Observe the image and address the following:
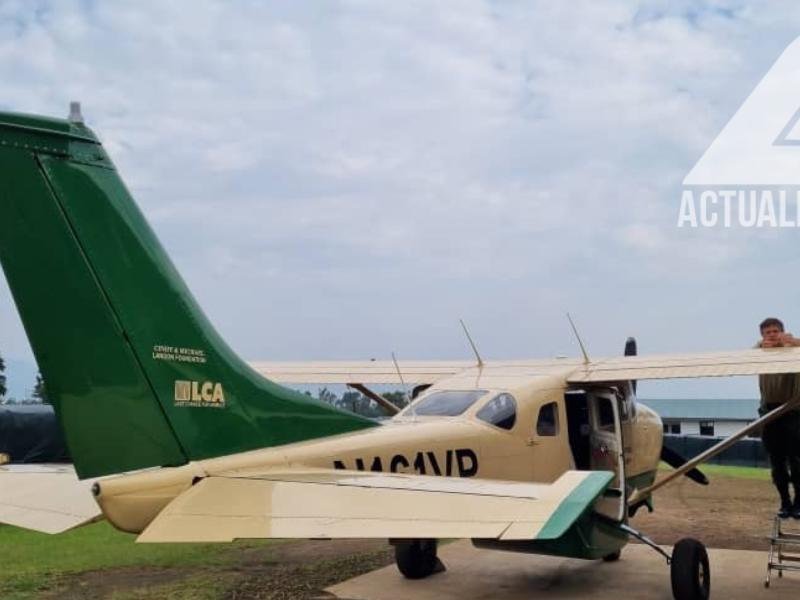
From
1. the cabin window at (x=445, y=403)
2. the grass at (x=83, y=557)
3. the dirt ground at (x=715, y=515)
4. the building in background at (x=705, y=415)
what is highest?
the cabin window at (x=445, y=403)

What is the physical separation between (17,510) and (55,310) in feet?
4.96

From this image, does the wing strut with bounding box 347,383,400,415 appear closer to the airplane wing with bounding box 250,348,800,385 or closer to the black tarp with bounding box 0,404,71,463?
the airplane wing with bounding box 250,348,800,385

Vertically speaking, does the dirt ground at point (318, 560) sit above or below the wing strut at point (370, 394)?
below

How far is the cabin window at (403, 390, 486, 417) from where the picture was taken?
770 cm

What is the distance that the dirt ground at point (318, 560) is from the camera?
7.96 m

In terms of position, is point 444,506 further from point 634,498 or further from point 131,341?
point 634,498

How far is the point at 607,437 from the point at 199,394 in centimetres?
442

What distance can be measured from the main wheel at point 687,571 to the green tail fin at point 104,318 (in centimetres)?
372

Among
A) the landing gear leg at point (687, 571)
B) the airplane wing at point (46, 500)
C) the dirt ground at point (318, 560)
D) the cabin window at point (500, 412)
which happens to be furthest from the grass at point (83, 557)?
the landing gear leg at point (687, 571)

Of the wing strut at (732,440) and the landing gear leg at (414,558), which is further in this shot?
the landing gear leg at (414,558)

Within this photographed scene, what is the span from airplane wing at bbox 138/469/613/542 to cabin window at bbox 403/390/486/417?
2289 millimetres

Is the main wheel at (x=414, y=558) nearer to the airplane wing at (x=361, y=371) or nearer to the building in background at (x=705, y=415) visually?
the airplane wing at (x=361, y=371)

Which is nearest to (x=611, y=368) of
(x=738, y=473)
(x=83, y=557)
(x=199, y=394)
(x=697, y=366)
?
(x=697, y=366)

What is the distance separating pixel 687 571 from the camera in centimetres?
725
